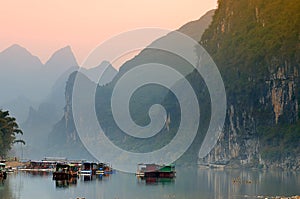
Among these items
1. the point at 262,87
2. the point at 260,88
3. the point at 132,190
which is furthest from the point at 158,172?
the point at 260,88

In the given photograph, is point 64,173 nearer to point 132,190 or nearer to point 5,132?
point 132,190

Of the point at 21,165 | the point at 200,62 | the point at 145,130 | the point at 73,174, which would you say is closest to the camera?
the point at 73,174

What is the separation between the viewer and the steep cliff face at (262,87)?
427ft

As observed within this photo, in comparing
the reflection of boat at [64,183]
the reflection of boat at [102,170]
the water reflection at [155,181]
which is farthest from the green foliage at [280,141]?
the reflection of boat at [64,183]

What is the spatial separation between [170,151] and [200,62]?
2562 cm

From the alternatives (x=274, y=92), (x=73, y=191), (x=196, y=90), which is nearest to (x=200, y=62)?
(x=196, y=90)

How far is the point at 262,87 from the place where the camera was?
141m

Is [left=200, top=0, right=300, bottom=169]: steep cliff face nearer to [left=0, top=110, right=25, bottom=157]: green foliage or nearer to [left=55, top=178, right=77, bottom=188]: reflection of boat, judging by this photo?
[left=0, top=110, right=25, bottom=157]: green foliage

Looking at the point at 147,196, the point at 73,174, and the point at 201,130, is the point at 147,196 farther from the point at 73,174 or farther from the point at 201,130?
the point at 201,130

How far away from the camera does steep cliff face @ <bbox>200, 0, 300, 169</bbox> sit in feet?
427

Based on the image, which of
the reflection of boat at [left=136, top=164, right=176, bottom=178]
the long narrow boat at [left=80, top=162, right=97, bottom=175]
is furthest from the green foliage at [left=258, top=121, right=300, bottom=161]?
the long narrow boat at [left=80, top=162, right=97, bottom=175]

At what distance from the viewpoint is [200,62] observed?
567ft

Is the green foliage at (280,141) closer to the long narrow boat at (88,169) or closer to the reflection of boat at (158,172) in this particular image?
the reflection of boat at (158,172)

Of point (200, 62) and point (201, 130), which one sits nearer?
point (201, 130)
